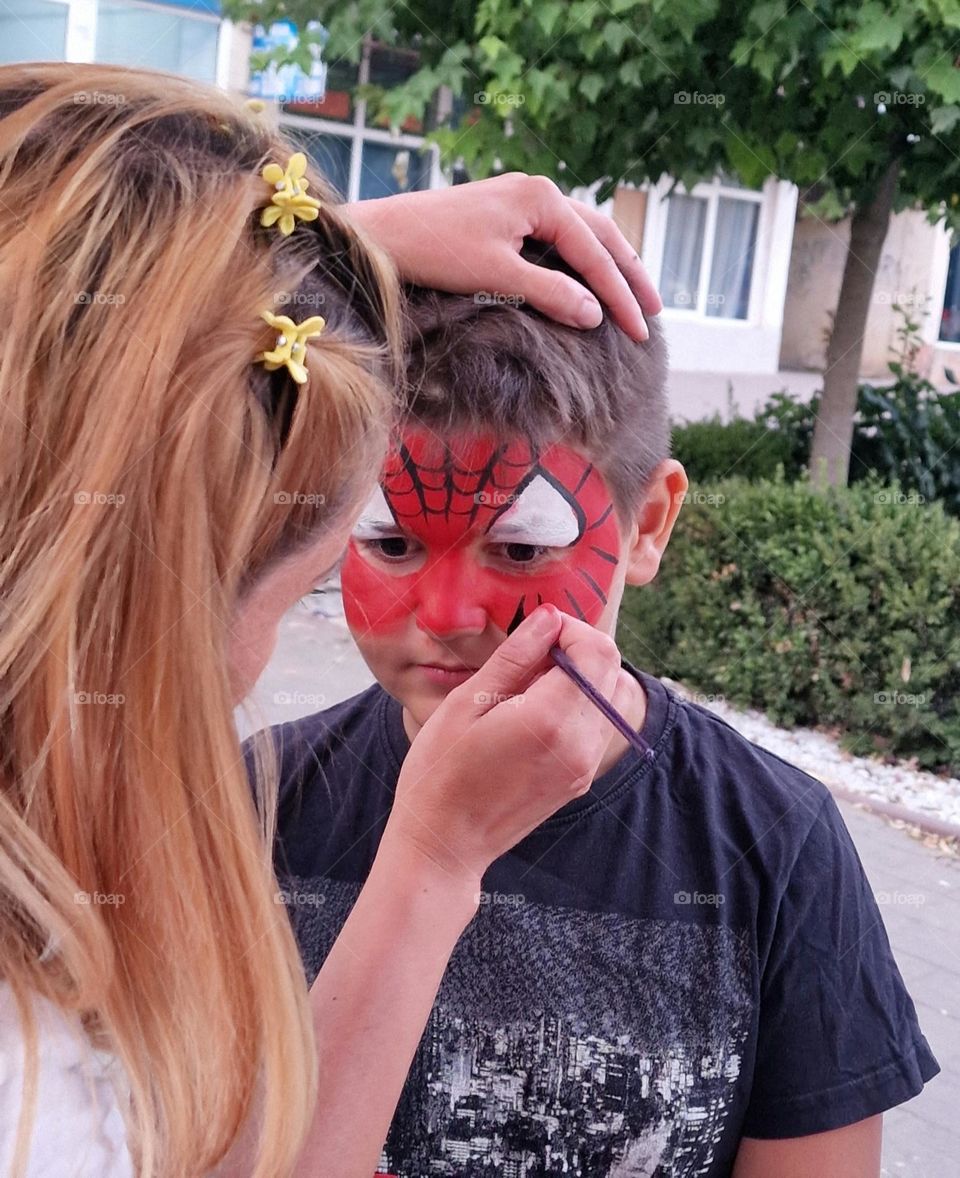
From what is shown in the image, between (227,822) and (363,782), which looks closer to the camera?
(227,822)

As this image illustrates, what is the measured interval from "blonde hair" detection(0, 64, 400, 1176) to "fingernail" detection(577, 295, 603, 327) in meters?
0.38

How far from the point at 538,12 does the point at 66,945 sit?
3834mm

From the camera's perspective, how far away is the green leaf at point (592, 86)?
4301 mm

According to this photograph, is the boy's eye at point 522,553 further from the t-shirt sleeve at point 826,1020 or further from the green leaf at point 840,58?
the green leaf at point 840,58

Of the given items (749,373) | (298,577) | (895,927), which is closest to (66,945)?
(298,577)

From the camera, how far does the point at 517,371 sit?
4.81 feet

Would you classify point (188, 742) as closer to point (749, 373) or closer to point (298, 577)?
point (298, 577)

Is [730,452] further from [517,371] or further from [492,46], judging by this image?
[517,371]

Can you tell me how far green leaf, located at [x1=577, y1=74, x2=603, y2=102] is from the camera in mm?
4301

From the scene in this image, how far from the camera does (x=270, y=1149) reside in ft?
3.40

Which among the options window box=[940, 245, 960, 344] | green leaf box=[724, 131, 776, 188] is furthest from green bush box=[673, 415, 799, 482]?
window box=[940, 245, 960, 344]

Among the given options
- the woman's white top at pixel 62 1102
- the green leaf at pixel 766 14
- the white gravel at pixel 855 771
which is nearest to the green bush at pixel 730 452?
the white gravel at pixel 855 771

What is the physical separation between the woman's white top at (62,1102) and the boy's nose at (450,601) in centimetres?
61

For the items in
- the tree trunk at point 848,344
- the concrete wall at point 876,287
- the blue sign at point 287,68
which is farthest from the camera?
the concrete wall at point 876,287
